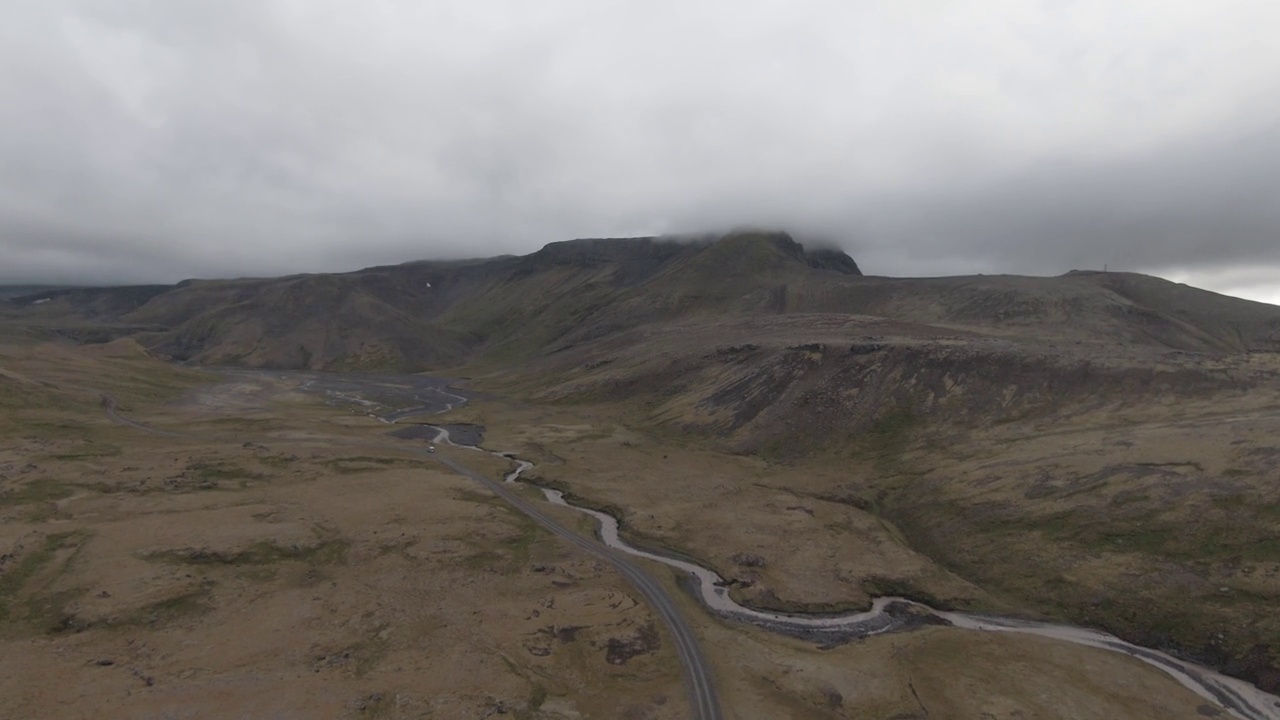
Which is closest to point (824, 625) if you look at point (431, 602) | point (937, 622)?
point (937, 622)

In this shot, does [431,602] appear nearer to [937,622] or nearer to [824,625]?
[824,625]

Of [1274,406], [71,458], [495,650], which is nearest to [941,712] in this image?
[495,650]

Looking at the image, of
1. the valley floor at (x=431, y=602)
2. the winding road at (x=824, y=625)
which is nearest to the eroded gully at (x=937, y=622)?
the winding road at (x=824, y=625)

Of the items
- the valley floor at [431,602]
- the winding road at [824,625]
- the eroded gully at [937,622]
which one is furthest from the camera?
the eroded gully at [937,622]

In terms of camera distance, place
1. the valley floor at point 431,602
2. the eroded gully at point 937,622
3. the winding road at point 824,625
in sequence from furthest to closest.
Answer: the eroded gully at point 937,622
the winding road at point 824,625
the valley floor at point 431,602

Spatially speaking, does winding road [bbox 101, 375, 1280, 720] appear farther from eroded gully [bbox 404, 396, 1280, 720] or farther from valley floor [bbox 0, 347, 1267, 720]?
valley floor [bbox 0, 347, 1267, 720]

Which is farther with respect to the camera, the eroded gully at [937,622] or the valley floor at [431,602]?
the eroded gully at [937,622]

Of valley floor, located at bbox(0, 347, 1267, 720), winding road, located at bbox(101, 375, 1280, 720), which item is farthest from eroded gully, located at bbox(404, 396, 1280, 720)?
valley floor, located at bbox(0, 347, 1267, 720)

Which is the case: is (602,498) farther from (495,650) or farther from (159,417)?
(159,417)

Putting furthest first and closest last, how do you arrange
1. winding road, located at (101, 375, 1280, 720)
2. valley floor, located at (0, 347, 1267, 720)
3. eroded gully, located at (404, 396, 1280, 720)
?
eroded gully, located at (404, 396, 1280, 720), winding road, located at (101, 375, 1280, 720), valley floor, located at (0, 347, 1267, 720)

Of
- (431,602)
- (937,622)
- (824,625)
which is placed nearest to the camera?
(431,602)

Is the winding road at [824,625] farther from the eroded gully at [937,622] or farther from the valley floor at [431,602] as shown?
the valley floor at [431,602]

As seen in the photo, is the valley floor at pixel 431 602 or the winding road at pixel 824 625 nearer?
the valley floor at pixel 431 602
